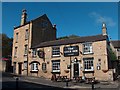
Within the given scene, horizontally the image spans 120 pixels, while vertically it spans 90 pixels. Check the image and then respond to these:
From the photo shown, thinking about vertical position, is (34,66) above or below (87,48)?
below

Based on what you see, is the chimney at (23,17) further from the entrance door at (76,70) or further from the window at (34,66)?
the entrance door at (76,70)

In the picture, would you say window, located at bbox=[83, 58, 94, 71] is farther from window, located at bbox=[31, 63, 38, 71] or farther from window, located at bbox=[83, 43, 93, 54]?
window, located at bbox=[31, 63, 38, 71]

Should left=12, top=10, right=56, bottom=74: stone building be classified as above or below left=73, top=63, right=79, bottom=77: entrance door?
above

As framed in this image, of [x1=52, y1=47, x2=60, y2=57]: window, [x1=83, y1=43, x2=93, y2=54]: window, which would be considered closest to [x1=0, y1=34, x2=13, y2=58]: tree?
[x1=52, y1=47, x2=60, y2=57]: window

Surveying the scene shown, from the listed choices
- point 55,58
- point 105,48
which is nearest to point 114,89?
point 105,48

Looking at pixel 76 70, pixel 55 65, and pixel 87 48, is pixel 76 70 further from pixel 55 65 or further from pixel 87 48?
pixel 55 65

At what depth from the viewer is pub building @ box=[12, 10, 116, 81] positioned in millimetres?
29422

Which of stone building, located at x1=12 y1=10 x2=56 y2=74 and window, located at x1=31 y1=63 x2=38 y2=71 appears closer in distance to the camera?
window, located at x1=31 y1=63 x2=38 y2=71

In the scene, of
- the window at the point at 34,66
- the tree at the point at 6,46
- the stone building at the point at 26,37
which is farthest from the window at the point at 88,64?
the tree at the point at 6,46

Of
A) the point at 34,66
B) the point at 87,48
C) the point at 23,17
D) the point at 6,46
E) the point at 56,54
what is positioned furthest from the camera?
the point at 6,46

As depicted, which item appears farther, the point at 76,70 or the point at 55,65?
the point at 55,65

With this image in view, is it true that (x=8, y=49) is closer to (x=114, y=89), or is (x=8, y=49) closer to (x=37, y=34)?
(x=37, y=34)

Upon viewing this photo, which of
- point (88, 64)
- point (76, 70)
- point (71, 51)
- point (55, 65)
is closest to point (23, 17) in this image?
point (55, 65)

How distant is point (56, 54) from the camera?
33.3 meters
